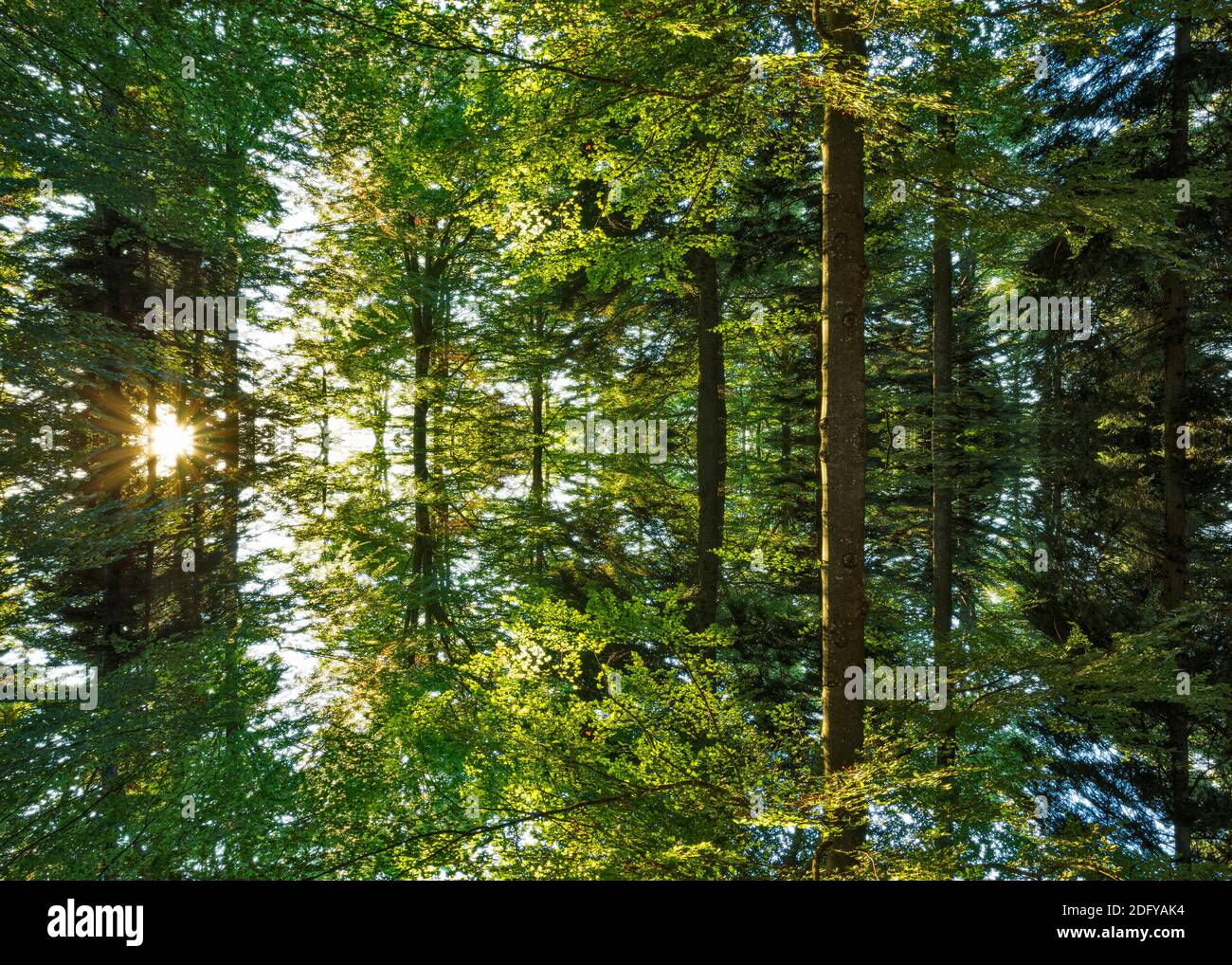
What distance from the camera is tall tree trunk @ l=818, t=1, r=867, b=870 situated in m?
4.01

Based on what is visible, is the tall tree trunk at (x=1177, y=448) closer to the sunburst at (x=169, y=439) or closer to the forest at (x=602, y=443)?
the forest at (x=602, y=443)

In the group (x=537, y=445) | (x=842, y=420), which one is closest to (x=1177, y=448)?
(x=842, y=420)

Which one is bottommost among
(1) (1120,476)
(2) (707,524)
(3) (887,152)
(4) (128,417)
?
(2) (707,524)

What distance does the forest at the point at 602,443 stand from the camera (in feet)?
13.1

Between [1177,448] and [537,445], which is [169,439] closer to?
[537,445]

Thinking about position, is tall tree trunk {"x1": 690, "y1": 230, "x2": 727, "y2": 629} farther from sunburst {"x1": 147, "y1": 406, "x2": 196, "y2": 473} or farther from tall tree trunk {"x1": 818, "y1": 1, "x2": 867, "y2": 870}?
sunburst {"x1": 147, "y1": 406, "x2": 196, "y2": 473}

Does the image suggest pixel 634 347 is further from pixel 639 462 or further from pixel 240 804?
pixel 240 804

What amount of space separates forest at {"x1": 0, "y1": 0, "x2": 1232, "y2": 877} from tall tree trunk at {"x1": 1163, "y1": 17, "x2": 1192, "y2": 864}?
4 centimetres

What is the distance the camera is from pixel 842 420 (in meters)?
4.05

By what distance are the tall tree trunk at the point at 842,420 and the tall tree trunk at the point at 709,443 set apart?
443 cm

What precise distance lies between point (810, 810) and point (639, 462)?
30.2 ft

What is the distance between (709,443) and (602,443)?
431 centimetres

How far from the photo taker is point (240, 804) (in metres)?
8.70
